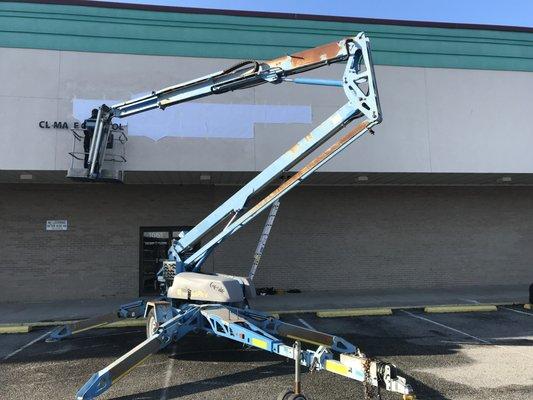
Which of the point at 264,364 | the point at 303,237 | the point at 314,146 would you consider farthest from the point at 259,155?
the point at 264,364

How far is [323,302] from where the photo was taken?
14.5 metres

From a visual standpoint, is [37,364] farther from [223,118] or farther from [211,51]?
[211,51]

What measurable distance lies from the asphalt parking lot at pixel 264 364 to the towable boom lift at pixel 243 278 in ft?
1.76

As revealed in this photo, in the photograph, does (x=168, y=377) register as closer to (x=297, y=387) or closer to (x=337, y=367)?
(x=297, y=387)

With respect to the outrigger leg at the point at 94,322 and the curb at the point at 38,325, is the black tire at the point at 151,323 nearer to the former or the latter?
the outrigger leg at the point at 94,322

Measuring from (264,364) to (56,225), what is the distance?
11.3 m

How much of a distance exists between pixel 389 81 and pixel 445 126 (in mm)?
2424

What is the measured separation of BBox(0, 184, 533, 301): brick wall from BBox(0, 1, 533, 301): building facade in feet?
0.17

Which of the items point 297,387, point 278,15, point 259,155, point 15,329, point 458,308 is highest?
point 278,15

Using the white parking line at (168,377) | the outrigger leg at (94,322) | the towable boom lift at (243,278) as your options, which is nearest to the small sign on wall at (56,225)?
the outrigger leg at (94,322)

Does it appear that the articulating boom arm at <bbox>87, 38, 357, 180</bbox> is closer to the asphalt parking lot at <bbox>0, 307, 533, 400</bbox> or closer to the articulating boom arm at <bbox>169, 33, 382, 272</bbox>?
the articulating boom arm at <bbox>169, 33, 382, 272</bbox>

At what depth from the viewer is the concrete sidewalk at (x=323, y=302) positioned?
43.3ft

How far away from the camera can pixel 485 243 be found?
18500 mm

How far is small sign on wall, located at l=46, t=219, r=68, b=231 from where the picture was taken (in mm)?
16156
